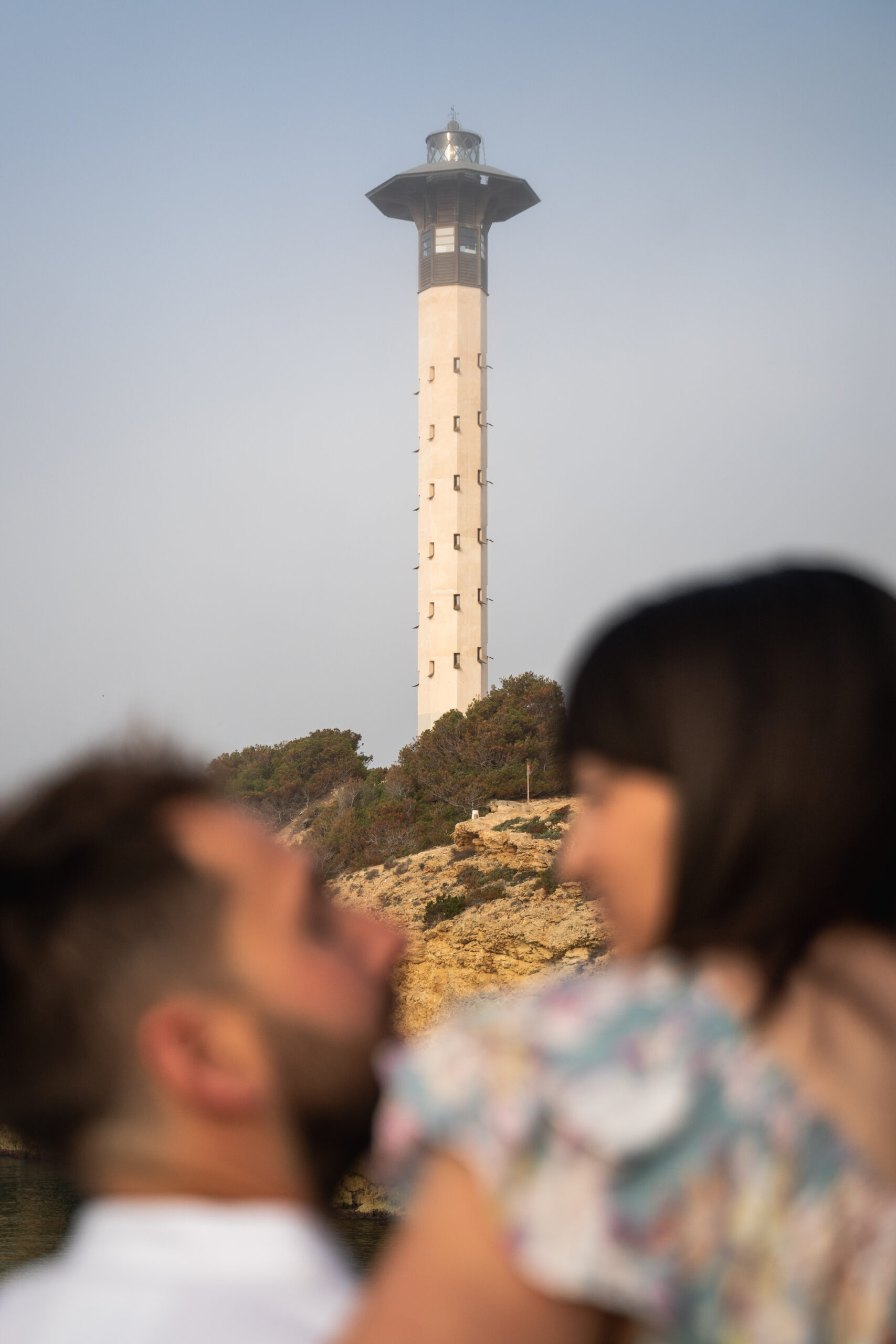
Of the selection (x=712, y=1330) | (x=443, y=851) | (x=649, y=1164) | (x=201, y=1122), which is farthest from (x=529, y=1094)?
(x=443, y=851)

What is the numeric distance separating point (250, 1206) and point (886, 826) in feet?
1.90

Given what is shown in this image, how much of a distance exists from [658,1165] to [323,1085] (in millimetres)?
301

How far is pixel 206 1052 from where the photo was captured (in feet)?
3.09

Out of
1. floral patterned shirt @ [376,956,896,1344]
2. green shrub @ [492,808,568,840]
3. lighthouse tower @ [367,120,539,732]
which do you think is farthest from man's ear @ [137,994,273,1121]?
lighthouse tower @ [367,120,539,732]

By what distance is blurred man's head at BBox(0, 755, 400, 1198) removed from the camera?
3.08 feet

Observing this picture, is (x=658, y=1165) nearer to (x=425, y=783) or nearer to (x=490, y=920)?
(x=490, y=920)

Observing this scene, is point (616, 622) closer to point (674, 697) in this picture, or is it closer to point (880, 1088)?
point (674, 697)

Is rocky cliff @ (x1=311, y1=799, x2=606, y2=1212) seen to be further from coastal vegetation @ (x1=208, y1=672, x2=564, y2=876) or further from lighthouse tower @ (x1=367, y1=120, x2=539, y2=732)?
lighthouse tower @ (x1=367, y1=120, x2=539, y2=732)

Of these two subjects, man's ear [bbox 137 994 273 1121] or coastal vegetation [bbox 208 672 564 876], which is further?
coastal vegetation [bbox 208 672 564 876]

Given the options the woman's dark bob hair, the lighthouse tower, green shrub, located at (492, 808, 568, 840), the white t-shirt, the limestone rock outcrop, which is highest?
the lighthouse tower

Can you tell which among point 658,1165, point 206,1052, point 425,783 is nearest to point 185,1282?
point 206,1052

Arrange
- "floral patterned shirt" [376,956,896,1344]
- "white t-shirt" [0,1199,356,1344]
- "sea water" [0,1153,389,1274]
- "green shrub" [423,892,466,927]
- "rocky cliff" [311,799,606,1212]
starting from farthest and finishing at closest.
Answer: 1. "green shrub" [423,892,466,927]
2. "rocky cliff" [311,799,606,1212]
3. "sea water" [0,1153,389,1274]
4. "white t-shirt" [0,1199,356,1344]
5. "floral patterned shirt" [376,956,896,1344]

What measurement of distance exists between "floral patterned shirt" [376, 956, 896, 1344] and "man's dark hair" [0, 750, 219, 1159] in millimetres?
232

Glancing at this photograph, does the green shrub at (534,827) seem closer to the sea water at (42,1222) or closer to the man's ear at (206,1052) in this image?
the sea water at (42,1222)
